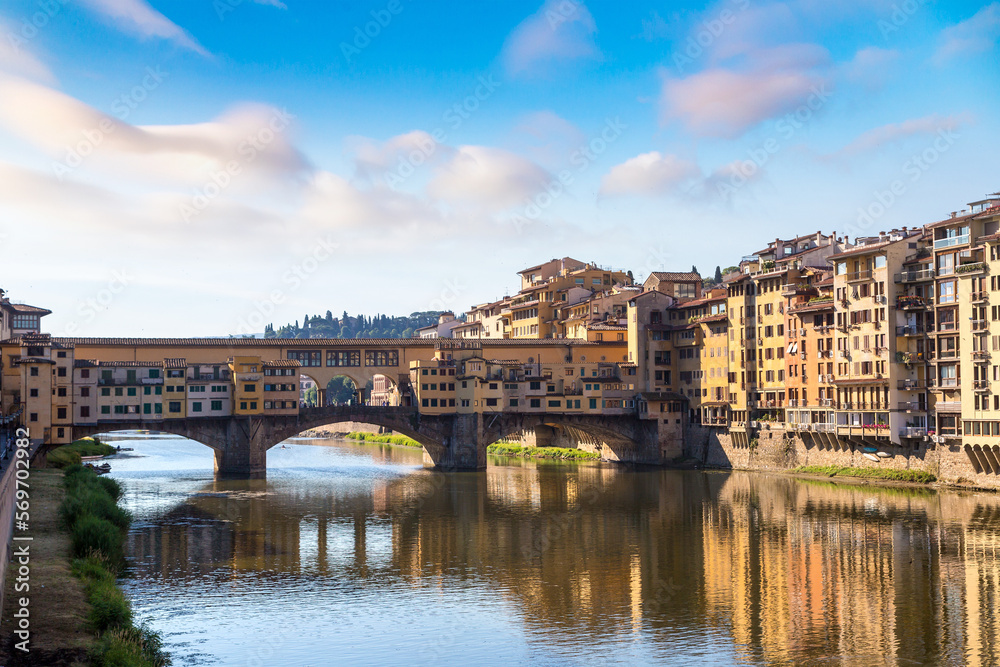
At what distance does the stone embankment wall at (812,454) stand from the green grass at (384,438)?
3662cm

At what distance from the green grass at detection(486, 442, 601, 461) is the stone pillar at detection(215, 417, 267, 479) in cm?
2812

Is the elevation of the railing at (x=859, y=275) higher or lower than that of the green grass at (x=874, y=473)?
higher

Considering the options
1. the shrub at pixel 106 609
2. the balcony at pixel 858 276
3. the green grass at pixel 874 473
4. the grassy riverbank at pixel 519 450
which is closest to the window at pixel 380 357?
the grassy riverbank at pixel 519 450

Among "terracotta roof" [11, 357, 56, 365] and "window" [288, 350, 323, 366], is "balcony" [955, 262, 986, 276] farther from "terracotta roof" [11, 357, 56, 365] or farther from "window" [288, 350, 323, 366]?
"terracotta roof" [11, 357, 56, 365]

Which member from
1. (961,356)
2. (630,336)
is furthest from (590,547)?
(630,336)

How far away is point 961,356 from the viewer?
58.8 meters

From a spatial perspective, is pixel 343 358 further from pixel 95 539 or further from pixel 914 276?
pixel 95 539

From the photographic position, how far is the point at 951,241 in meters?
59.5

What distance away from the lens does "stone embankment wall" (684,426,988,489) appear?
59156 millimetres

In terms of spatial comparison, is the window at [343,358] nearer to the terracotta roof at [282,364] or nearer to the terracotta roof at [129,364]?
the terracotta roof at [282,364]

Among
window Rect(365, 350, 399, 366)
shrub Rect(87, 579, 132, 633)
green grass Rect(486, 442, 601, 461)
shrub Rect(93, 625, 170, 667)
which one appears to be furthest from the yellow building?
shrub Rect(93, 625, 170, 667)

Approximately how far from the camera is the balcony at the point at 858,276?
64.6m

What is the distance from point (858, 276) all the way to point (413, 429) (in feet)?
112

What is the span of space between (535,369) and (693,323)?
12907 mm
